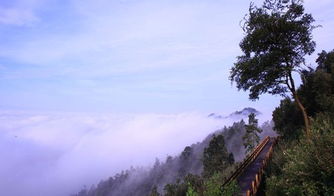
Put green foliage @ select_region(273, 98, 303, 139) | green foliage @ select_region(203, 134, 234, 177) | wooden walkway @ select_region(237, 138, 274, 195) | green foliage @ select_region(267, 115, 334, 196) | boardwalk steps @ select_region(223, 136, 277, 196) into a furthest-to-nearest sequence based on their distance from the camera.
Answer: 1. green foliage @ select_region(203, 134, 234, 177)
2. green foliage @ select_region(273, 98, 303, 139)
3. wooden walkway @ select_region(237, 138, 274, 195)
4. boardwalk steps @ select_region(223, 136, 277, 196)
5. green foliage @ select_region(267, 115, 334, 196)

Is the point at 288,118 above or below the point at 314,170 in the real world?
above

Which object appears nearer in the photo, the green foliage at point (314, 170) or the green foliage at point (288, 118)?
the green foliage at point (314, 170)

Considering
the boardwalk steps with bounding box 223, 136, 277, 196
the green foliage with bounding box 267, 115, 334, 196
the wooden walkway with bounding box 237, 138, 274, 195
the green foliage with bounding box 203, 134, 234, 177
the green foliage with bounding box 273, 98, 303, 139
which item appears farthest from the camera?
the green foliage with bounding box 203, 134, 234, 177

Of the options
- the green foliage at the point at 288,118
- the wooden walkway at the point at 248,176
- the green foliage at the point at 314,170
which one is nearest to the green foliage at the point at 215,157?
the green foliage at the point at 288,118

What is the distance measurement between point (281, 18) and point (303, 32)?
6.89ft

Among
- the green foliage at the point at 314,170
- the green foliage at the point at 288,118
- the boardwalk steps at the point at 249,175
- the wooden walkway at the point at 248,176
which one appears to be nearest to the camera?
the green foliage at the point at 314,170

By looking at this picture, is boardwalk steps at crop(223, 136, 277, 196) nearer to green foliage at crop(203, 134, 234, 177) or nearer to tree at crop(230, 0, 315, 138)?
tree at crop(230, 0, 315, 138)

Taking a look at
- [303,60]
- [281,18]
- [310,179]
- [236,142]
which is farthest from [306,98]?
[236,142]

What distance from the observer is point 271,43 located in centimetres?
2703

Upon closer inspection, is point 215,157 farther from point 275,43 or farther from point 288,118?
point 275,43

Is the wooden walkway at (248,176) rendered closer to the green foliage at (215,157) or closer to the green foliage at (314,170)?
the green foliage at (314,170)

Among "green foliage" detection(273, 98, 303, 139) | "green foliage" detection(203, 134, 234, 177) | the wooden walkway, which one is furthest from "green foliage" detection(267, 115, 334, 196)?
"green foliage" detection(203, 134, 234, 177)

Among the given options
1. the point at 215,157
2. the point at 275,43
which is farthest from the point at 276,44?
the point at 215,157

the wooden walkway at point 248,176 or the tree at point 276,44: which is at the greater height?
the tree at point 276,44
